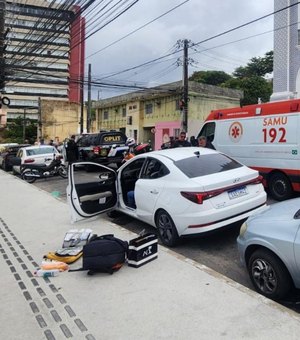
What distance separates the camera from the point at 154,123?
3366 cm

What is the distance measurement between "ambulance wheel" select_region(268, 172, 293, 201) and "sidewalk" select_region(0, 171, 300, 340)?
4.18 metres

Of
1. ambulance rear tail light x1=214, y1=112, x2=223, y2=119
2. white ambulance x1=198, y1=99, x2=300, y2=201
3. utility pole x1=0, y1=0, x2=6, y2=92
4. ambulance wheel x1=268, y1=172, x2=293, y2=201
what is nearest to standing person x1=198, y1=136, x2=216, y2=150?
white ambulance x1=198, y1=99, x2=300, y2=201

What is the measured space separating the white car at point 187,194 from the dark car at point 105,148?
31.7 feet

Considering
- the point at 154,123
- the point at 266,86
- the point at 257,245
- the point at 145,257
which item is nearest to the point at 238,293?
the point at 257,245

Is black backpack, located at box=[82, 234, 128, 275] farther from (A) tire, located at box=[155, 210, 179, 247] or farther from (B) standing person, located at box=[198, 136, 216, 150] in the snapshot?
(B) standing person, located at box=[198, 136, 216, 150]

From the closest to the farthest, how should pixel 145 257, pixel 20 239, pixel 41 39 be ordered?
pixel 145 257
pixel 20 239
pixel 41 39

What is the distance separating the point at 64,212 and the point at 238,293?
536 centimetres

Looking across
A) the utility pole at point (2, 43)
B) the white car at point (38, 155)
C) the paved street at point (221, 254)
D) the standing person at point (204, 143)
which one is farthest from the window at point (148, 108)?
the paved street at point (221, 254)

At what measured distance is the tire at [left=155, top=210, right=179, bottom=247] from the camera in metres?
5.35

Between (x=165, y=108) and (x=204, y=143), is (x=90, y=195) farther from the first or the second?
(x=165, y=108)

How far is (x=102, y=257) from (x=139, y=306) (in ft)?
3.10

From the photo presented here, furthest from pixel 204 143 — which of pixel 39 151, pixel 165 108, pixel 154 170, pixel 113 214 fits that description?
pixel 165 108

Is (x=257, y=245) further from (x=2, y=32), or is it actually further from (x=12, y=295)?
(x=2, y=32)

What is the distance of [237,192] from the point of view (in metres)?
5.34
